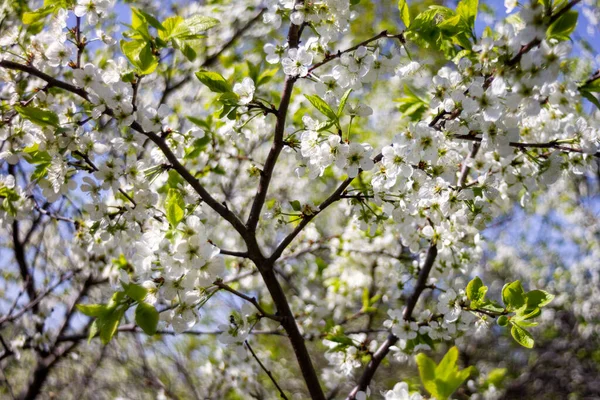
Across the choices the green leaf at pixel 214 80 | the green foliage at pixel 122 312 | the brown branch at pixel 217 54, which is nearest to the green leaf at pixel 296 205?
the green leaf at pixel 214 80

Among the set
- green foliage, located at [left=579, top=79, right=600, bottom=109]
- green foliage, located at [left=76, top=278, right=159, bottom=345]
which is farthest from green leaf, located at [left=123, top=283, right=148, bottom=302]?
green foliage, located at [left=579, top=79, right=600, bottom=109]

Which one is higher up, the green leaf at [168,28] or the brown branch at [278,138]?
the green leaf at [168,28]

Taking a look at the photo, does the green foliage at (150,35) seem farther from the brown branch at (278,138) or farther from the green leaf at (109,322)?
the green leaf at (109,322)

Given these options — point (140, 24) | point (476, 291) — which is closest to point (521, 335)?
point (476, 291)

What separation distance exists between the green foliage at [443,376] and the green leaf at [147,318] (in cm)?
81

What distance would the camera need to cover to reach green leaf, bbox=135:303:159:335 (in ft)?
5.08

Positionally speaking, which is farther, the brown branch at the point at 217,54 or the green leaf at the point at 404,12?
the brown branch at the point at 217,54

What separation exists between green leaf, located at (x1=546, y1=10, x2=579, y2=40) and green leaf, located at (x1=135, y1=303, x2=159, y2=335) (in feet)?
4.57

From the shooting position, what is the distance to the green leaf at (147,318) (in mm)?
1550

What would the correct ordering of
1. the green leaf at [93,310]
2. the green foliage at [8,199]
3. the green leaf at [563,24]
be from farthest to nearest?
the green foliage at [8,199] → the green leaf at [93,310] → the green leaf at [563,24]

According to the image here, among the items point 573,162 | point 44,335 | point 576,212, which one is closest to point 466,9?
point 573,162

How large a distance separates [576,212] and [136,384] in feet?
24.4

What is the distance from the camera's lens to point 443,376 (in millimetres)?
1197

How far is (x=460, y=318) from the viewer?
2047mm
